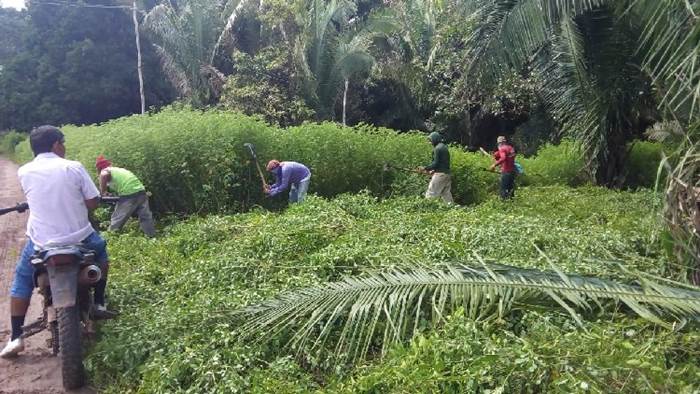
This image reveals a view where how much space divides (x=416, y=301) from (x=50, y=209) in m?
2.57

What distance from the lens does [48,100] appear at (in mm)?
28359

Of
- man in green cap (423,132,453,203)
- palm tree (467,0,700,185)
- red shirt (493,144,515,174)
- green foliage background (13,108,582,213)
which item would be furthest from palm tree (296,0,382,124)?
man in green cap (423,132,453,203)

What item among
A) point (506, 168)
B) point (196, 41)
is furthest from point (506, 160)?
point (196, 41)

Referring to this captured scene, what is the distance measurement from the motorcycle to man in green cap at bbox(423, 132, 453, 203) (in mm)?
6318

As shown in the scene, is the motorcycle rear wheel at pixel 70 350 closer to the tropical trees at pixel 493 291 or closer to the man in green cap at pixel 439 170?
the tropical trees at pixel 493 291

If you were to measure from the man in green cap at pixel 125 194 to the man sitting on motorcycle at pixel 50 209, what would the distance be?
10.3ft

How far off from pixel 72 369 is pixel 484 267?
2.67 meters

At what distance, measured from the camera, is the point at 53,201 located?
14.1ft

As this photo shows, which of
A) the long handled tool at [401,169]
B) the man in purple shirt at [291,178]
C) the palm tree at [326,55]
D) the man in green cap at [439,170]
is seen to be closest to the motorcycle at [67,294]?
the man in purple shirt at [291,178]

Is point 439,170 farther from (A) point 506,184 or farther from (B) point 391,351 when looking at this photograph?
(B) point 391,351

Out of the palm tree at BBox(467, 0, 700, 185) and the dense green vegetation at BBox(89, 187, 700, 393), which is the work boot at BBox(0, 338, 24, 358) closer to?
the dense green vegetation at BBox(89, 187, 700, 393)

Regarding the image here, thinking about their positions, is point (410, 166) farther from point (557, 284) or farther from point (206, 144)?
point (557, 284)

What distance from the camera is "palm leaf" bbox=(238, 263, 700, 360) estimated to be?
9.99 ft

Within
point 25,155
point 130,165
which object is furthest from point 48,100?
point 130,165
